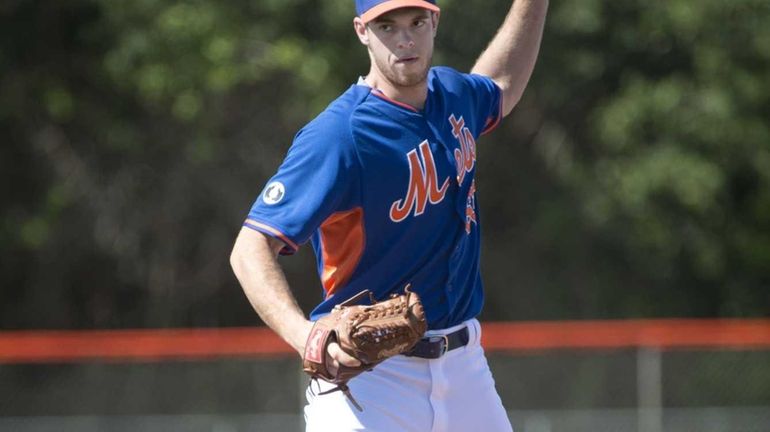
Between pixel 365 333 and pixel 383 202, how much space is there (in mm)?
639

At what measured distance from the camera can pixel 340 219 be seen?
3.78 meters

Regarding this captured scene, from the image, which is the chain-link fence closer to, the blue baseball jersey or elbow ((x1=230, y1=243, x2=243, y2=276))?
the blue baseball jersey

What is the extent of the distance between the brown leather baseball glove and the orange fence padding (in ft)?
23.7

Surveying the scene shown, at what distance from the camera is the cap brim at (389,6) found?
12.3 feet

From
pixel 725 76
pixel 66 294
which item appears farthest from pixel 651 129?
pixel 66 294

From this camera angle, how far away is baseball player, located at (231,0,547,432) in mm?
3611

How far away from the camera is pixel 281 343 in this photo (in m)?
10.8

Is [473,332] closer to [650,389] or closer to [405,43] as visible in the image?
[405,43]

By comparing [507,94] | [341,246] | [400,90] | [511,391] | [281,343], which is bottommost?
[511,391]

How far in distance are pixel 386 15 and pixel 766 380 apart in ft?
26.0

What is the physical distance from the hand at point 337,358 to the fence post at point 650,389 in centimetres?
751

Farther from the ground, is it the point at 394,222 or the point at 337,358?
the point at 394,222

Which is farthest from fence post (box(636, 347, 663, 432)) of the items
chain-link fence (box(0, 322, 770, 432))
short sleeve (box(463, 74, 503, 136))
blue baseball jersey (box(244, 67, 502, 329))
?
blue baseball jersey (box(244, 67, 502, 329))

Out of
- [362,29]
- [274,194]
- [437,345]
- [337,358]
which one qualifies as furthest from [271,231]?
[362,29]
